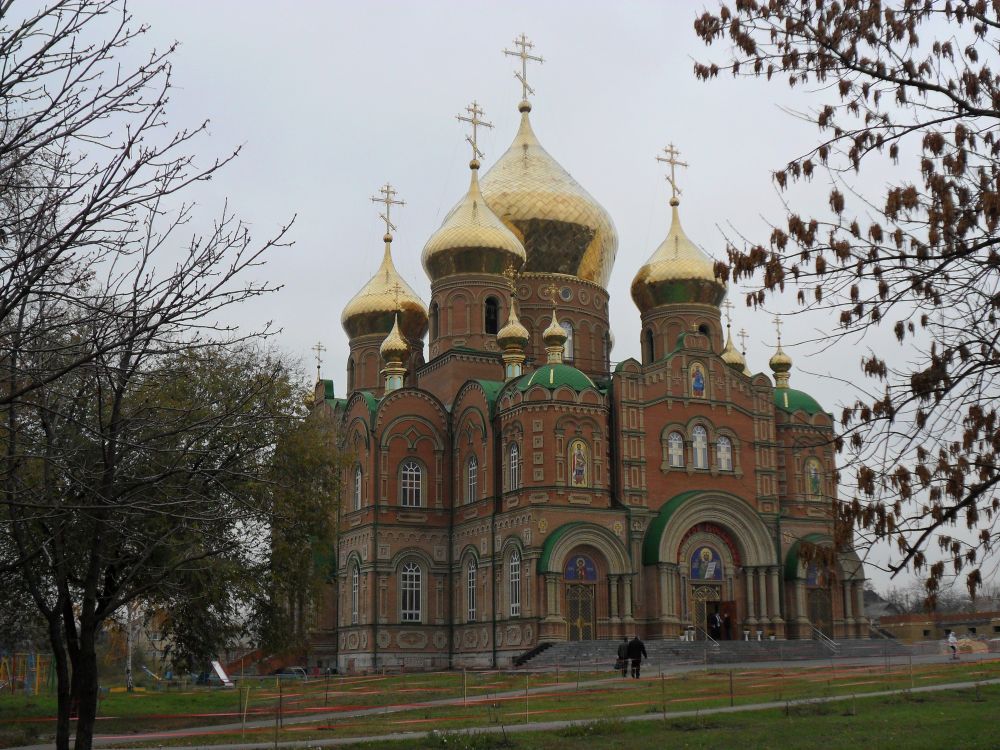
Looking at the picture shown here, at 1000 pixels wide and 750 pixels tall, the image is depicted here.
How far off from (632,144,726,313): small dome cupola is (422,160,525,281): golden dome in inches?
216

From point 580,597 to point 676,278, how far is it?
588 inches

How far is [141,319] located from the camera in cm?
920

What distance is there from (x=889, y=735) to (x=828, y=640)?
25.2 meters

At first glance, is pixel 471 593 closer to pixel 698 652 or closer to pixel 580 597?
pixel 580 597

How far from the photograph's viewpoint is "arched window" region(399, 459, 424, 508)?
1597 inches

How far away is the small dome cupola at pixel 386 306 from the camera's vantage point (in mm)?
48719

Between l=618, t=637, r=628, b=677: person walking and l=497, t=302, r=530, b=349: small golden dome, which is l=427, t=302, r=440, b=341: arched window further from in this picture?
l=618, t=637, r=628, b=677: person walking

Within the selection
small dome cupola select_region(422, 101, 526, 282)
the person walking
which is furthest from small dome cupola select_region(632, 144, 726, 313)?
the person walking

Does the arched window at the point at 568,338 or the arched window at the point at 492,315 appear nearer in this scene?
the arched window at the point at 492,315

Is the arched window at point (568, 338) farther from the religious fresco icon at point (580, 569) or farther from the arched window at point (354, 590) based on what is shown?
the arched window at point (354, 590)

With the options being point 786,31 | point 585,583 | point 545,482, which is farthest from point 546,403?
point 786,31

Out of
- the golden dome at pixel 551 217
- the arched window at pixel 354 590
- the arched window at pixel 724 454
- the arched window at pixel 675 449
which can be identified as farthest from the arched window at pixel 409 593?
the golden dome at pixel 551 217

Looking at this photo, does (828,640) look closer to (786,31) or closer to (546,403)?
(546,403)

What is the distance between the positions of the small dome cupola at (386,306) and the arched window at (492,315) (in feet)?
17.1
